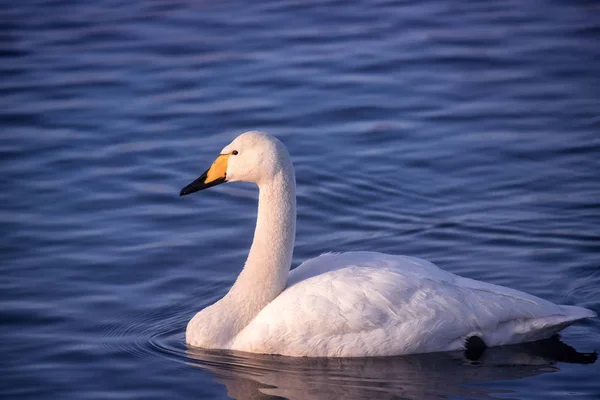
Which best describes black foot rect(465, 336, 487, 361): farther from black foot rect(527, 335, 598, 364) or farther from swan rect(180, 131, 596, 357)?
black foot rect(527, 335, 598, 364)

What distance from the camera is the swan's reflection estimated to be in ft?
25.0

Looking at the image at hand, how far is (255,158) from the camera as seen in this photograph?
838cm

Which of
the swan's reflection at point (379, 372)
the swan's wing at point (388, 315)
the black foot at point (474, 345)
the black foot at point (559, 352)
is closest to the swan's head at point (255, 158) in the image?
the swan's wing at point (388, 315)

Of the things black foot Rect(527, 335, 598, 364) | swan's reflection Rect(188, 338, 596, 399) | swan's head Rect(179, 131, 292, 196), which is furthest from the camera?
swan's head Rect(179, 131, 292, 196)

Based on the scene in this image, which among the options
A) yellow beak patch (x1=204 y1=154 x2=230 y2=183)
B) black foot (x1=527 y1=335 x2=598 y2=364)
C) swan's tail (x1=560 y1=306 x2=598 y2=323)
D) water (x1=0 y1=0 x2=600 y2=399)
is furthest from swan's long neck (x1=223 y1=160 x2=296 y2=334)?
swan's tail (x1=560 y1=306 x2=598 y2=323)

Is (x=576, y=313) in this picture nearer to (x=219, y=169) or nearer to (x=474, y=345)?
(x=474, y=345)

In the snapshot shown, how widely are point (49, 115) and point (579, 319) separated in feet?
25.7

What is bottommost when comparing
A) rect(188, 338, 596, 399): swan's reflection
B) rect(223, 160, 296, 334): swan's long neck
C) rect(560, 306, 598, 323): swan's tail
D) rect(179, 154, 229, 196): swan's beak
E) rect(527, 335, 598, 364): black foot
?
rect(188, 338, 596, 399): swan's reflection

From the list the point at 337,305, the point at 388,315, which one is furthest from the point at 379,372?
the point at 337,305

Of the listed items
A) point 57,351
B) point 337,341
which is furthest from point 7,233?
point 337,341

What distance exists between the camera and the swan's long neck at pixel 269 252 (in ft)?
27.6

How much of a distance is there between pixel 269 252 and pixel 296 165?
12.6 ft

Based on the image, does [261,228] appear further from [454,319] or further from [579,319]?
[579,319]

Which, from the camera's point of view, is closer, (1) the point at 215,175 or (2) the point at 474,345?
(2) the point at 474,345
